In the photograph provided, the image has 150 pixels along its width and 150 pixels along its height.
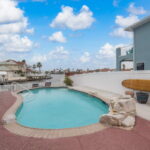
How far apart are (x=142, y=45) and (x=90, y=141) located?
31.4ft

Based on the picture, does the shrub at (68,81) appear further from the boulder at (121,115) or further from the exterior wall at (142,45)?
the boulder at (121,115)

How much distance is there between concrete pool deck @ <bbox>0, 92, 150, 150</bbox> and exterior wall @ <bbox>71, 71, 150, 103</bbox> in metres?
5.36

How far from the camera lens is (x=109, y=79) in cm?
1323

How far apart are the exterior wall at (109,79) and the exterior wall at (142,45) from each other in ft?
5.36

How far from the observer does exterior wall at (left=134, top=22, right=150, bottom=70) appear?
1067 centimetres

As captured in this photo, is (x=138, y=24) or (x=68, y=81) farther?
(x=68, y=81)

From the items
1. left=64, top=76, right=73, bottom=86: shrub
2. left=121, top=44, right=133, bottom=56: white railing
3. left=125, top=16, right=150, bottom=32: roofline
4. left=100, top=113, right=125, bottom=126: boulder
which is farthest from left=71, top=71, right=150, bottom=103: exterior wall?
left=100, top=113, right=125, bottom=126: boulder

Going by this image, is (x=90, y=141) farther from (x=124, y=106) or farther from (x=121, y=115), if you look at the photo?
(x=124, y=106)

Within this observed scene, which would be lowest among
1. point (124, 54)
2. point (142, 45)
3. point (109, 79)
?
point (109, 79)

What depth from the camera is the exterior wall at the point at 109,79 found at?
9867 millimetres

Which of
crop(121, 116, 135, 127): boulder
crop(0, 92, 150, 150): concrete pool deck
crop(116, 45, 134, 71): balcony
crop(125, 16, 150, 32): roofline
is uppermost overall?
crop(125, 16, 150, 32): roofline

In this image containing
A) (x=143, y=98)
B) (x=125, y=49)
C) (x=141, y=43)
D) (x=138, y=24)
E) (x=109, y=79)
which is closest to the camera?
(x=143, y=98)

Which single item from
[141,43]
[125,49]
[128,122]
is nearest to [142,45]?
[141,43]

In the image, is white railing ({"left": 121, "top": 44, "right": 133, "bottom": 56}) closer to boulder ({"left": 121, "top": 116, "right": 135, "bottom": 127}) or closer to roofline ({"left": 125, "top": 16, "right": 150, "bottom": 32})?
roofline ({"left": 125, "top": 16, "right": 150, "bottom": 32})
